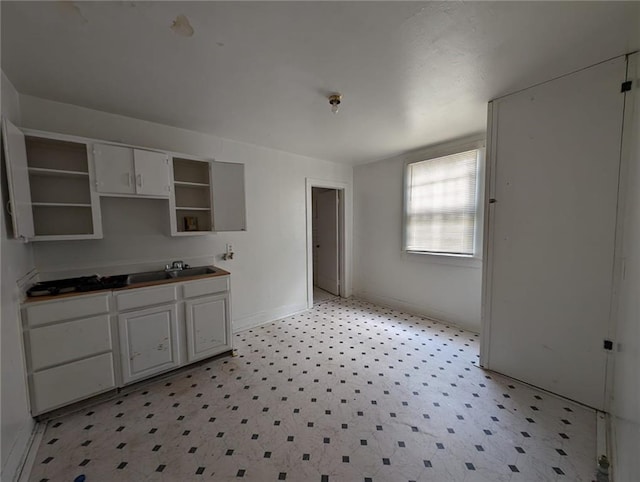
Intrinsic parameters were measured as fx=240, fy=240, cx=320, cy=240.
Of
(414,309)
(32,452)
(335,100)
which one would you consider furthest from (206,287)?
(414,309)

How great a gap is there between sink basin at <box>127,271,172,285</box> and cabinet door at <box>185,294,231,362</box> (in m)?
0.52

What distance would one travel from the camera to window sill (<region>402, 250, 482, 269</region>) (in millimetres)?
2980

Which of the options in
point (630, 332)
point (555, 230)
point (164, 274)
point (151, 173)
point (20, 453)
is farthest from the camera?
point (164, 274)

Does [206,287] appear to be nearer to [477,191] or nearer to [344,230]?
[344,230]

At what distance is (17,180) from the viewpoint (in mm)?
1544

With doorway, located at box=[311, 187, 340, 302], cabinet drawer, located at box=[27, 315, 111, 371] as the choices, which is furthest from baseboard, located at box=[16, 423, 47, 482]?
doorway, located at box=[311, 187, 340, 302]

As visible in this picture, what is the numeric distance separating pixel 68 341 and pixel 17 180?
1.15 m

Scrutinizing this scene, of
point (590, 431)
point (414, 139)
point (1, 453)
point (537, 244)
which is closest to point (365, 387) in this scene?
point (590, 431)

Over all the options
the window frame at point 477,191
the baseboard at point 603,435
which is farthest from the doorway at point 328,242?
the baseboard at point 603,435

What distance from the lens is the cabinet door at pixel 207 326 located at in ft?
7.57

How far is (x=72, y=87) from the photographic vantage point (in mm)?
1819

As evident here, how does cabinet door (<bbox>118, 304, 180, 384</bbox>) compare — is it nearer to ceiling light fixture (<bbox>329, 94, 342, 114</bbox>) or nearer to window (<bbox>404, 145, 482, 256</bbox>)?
ceiling light fixture (<bbox>329, 94, 342, 114</bbox>)

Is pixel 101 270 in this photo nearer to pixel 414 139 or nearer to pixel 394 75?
pixel 394 75

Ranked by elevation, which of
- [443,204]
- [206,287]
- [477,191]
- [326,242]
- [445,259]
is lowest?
[206,287]
